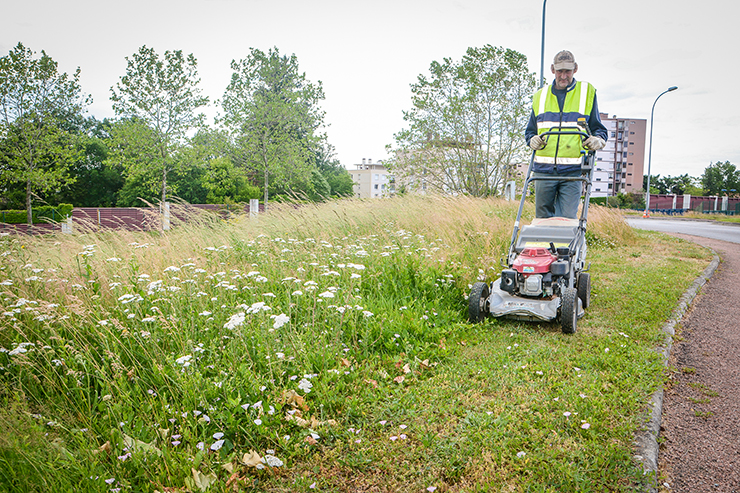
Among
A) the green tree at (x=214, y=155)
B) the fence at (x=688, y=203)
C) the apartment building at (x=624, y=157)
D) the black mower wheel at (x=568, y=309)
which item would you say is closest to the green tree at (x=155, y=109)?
the green tree at (x=214, y=155)

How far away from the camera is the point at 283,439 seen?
2455 millimetres

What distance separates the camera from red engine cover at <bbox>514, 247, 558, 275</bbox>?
405 cm

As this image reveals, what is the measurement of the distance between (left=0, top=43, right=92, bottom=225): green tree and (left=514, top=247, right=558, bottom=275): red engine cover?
20207 millimetres

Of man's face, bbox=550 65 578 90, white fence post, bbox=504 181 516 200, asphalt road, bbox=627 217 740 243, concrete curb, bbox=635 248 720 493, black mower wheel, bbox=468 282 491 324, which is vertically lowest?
concrete curb, bbox=635 248 720 493

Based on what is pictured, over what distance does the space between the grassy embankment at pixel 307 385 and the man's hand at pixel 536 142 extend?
1490mm

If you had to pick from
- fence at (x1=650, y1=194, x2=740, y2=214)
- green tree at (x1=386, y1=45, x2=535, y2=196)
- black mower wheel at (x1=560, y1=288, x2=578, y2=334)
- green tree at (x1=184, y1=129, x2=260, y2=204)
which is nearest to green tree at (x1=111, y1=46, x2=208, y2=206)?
green tree at (x1=184, y1=129, x2=260, y2=204)

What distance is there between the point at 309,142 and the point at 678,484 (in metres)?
25.3

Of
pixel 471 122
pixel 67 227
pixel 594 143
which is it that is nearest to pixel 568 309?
pixel 594 143

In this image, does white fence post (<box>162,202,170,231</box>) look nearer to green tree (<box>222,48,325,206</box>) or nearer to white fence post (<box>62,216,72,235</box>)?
white fence post (<box>62,216,72,235</box>)

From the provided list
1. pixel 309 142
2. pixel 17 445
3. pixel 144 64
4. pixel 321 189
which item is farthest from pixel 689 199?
pixel 17 445

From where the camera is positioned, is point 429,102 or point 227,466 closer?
point 227,466

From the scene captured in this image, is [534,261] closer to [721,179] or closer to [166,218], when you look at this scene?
[166,218]

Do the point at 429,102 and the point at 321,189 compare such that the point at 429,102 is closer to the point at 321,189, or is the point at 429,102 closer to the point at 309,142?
the point at 309,142

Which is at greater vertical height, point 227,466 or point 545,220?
point 545,220
